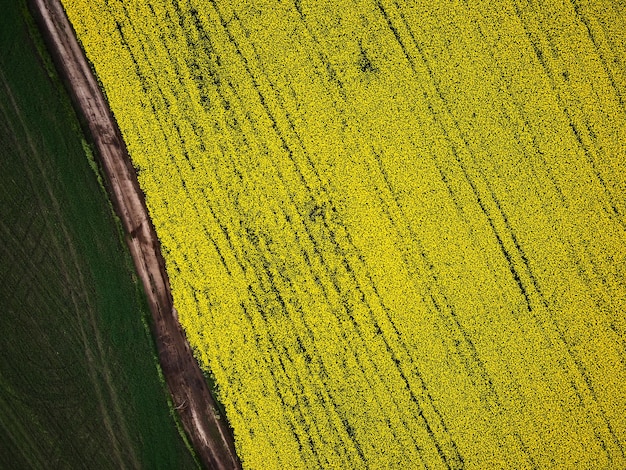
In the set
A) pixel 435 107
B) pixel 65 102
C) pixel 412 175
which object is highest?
pixel 65 102

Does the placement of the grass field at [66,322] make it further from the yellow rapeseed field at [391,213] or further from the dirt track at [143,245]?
the yellow rapeseed field at [391,213]

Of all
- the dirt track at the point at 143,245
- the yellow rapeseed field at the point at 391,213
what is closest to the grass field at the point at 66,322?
the dirt track at the point at 143,245


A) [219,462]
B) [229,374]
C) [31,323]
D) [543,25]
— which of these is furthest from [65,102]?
[543,25]

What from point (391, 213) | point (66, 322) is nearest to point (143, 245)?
point (66, 322)

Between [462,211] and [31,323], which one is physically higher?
[31,323]

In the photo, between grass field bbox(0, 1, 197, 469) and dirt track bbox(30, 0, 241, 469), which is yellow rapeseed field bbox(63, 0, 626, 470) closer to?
dirt track bbox(30, 0, 241, 469)

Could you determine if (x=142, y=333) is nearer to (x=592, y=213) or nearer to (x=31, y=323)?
(x=31, y=323)

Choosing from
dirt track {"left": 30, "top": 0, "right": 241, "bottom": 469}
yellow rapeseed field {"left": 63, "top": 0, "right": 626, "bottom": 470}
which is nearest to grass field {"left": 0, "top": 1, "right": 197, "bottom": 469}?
dirt track {"left": 30, "top": 0, "right": 241, "bottom": 469}
